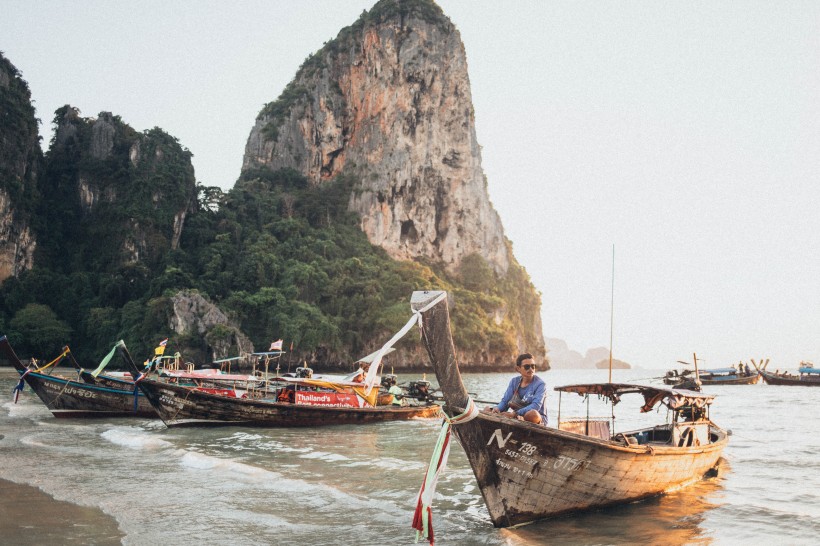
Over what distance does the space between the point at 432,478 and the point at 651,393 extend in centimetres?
554

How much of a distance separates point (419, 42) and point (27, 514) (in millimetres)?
85232

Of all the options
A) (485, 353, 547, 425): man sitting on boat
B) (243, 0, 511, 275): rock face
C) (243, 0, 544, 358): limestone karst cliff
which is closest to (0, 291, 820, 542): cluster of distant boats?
(485, 353, 547, 425): man sitting on boat

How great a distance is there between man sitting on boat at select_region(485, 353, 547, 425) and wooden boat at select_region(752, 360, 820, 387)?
4819 cm

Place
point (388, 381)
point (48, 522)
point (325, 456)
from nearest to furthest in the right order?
point (48, 522)
point (325, 456)
point (388, 381)

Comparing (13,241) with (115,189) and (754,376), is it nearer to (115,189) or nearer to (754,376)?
(115,189)

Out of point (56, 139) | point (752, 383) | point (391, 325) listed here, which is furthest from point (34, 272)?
point (752, 383)

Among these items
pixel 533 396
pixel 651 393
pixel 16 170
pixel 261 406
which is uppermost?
pixel 16 170

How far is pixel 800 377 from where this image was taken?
155 feet

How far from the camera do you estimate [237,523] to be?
743 centimetres

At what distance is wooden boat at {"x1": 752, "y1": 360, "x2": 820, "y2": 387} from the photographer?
4597 cm

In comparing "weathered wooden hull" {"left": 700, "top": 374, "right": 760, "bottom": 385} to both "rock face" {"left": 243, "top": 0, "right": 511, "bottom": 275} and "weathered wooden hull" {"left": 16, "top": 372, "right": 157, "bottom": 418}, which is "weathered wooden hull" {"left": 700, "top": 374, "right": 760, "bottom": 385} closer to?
"rock face" {"left": 243, "top": 0, "right": 511, "bottom": 275}

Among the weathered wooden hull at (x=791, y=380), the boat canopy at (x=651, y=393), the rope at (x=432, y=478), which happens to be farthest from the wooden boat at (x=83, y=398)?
the weathered wooden hull at (x=791, y=380)

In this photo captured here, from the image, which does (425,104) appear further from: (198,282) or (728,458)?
(728,458)

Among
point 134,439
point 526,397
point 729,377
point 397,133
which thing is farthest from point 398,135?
point 526,397
